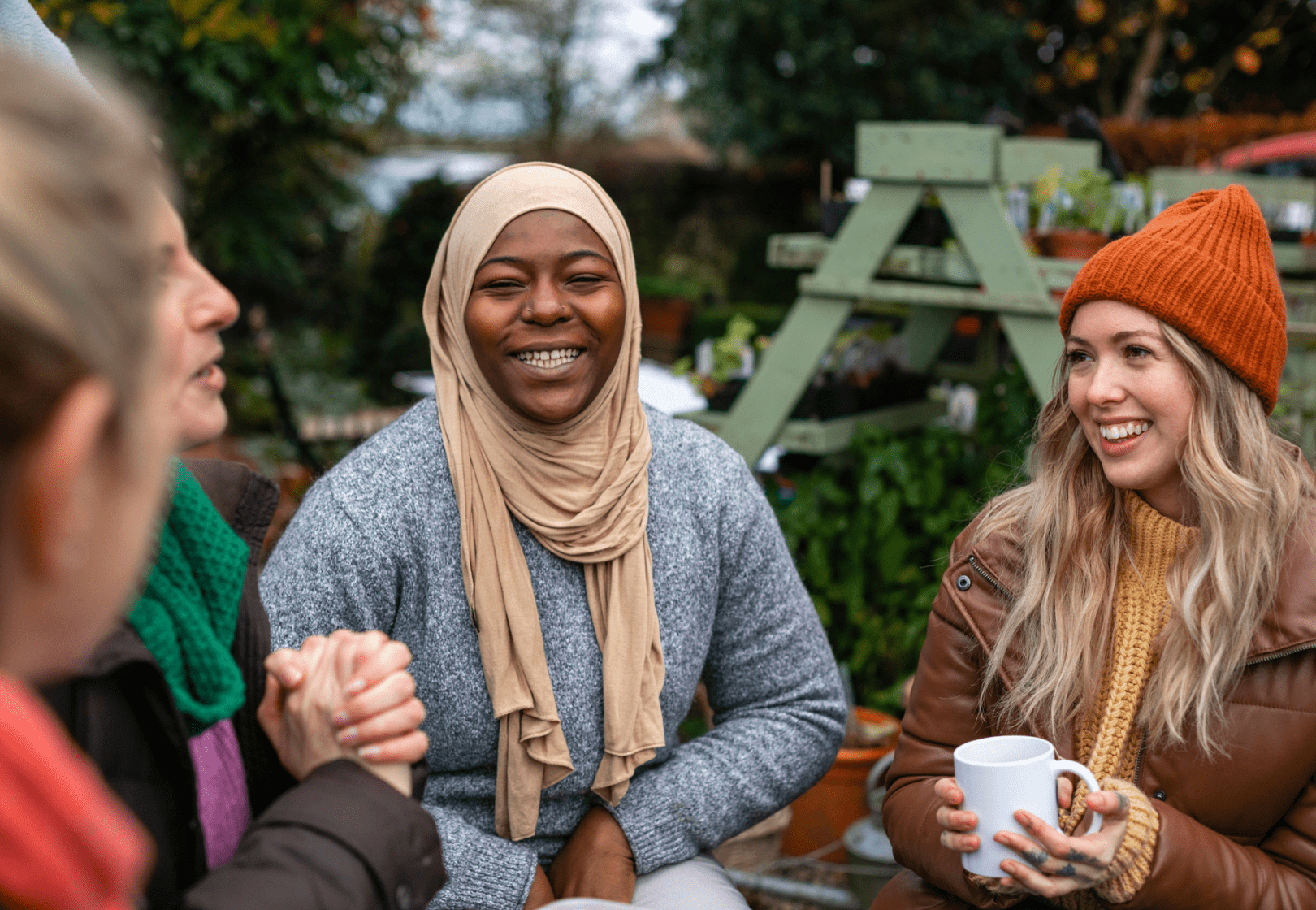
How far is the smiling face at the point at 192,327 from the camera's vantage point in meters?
1.21

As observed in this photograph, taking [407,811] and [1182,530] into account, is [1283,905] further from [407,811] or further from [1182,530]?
[407,811]

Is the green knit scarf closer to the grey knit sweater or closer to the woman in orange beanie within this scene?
the grey knit sweater

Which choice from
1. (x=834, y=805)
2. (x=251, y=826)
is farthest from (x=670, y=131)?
(x=251, y=826)

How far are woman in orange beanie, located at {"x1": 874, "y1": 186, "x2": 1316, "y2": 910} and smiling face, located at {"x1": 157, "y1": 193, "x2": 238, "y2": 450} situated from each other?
1158mm

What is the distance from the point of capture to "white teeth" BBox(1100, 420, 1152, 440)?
1836 mm

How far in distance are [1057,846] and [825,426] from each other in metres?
2.32

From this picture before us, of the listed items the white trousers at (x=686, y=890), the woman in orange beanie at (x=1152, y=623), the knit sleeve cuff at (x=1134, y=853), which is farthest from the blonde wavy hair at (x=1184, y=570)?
the white trousers at (x=686, y=890)

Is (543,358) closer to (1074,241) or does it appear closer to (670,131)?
(1074,241)

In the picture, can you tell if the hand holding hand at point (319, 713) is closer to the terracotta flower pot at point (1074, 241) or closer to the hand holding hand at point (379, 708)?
the hand holding hand at point (379, 708)

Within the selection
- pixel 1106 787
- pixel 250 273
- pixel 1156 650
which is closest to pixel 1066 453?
pixel 1156 650

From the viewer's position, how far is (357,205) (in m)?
6.23

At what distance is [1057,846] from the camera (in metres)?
1.55

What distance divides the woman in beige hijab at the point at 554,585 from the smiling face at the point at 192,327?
629mm

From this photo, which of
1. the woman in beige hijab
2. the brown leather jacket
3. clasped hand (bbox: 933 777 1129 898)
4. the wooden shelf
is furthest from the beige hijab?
the wooden shelf
